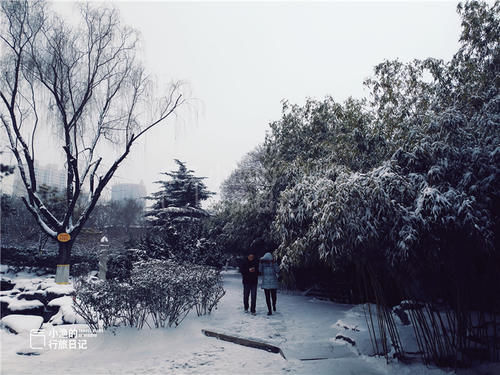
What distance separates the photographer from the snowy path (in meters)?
4.16

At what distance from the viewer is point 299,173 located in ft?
26.1

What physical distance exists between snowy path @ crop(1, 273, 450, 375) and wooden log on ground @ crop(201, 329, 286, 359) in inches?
3.4

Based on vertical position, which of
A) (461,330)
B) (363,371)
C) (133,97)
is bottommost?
(363,371)

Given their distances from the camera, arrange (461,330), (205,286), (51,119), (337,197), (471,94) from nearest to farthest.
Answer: (337,197) < (461,330) < (471,94) < (205,286) < (51,119)

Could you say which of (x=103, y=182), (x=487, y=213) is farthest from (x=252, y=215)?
(x=487, y=213)

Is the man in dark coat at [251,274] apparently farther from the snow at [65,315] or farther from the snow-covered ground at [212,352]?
the snow at [65,315]

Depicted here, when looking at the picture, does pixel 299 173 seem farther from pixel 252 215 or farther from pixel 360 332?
pixel 360 332

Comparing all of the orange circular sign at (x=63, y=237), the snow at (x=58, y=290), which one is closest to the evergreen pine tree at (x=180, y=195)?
the orange circular sign at (x=63, y=237)

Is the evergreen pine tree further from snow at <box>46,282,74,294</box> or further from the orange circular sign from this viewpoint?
snow at <box>46,282,74,294</box>

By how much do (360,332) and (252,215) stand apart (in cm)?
546

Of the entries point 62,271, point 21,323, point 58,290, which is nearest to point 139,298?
point 21,323

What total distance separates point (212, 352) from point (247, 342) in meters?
0.57

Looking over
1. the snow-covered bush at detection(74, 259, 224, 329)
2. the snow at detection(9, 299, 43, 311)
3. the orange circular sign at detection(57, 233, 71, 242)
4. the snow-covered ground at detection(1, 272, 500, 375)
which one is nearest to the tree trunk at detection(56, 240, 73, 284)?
the orange circular sign at detection(57, 233, 71, 242)

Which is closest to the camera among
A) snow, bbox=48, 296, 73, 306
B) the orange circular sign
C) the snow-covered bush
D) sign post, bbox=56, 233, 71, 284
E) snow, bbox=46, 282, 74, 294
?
the snow-covered bush
